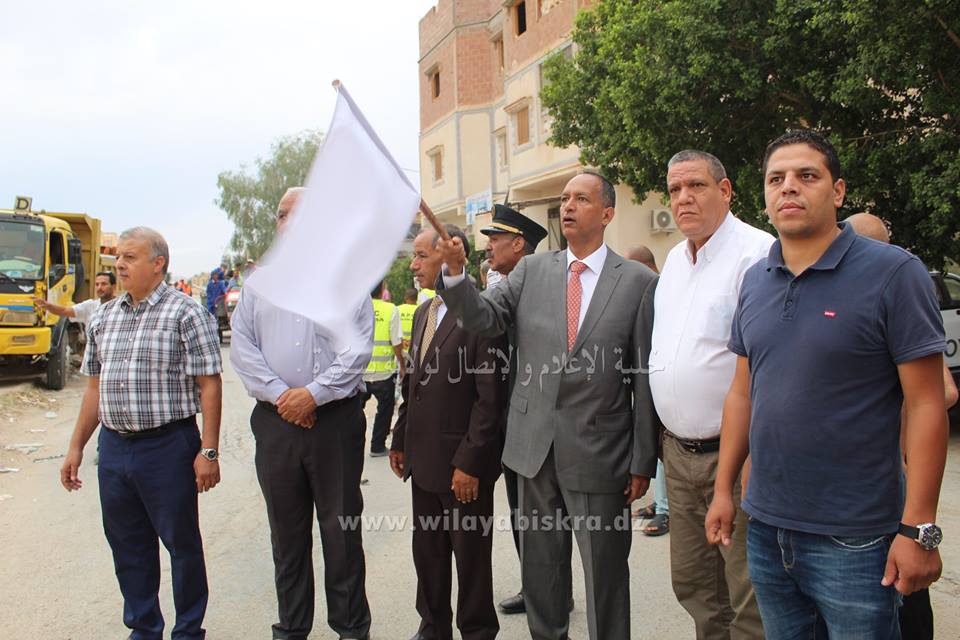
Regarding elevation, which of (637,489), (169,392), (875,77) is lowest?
(637,489)

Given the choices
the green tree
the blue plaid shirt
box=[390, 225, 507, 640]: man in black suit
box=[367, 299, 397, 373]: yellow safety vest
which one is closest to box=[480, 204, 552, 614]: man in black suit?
box=[390, 225, 507, 640]: man in black suit

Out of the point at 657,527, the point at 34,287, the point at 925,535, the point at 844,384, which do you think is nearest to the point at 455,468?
the point at 844,384

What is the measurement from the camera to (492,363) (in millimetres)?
3703

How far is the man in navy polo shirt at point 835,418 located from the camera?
2.10 meters

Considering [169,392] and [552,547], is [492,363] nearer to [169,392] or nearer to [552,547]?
[552,547]

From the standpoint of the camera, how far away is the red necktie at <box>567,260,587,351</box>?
336 cm

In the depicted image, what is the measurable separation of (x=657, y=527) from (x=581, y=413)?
8.23ft

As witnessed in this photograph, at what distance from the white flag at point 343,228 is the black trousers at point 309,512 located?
107cm

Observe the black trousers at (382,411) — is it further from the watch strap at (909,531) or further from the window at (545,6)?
the window at (545,6)

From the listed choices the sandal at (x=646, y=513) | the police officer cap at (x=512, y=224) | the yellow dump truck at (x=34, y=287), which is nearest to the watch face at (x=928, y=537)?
Result: the police officer cap at (x=512, y=224)

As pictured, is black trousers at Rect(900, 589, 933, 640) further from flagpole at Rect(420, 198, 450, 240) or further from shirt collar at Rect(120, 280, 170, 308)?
shirt collar at Rect(120, 280, 170, 308)

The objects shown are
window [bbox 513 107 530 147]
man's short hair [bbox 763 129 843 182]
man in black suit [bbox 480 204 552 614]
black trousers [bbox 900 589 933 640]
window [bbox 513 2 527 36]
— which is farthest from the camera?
window [bbox 513 2 527 36]

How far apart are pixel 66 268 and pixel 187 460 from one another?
1161 cm

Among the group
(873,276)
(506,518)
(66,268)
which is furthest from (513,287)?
(66,268)
